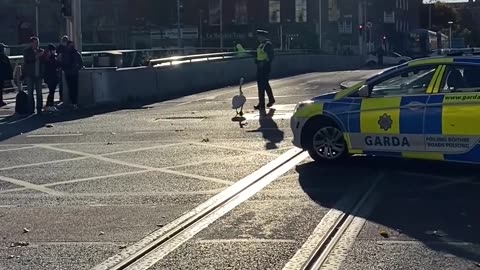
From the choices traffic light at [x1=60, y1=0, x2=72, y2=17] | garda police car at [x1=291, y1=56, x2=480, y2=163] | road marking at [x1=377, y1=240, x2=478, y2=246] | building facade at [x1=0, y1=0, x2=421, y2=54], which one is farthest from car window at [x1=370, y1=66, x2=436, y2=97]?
building facade at [x1=0, y1=0, x2=421, y2=54]

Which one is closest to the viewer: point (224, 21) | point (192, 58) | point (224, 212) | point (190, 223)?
point (190, 223)

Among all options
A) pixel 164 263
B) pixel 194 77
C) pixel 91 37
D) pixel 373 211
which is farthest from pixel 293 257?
pixel 91 37

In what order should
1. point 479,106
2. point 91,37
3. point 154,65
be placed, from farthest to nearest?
point 91,37, point 154,65, point 479,106

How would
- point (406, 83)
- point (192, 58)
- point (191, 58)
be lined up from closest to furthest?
point (406, 83) < point (191, 58) < point (192, 58)

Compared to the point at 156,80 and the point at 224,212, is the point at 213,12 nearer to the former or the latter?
the point at 156,80

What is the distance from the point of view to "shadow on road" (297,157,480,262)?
773cm

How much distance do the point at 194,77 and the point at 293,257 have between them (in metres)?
25.5

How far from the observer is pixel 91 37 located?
8162cm

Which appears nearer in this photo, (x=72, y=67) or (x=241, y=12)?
(x=72, y=67)

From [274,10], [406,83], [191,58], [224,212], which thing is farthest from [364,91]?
[274,10]

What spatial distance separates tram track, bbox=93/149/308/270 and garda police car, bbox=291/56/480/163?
2.51 feet

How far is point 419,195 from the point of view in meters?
9.77

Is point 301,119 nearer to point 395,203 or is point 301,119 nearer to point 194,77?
point 395,203

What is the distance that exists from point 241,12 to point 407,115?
73.9 m
